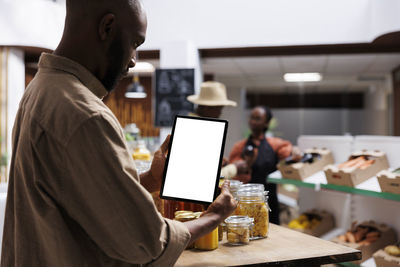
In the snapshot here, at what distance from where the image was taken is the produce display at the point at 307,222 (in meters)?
3.55

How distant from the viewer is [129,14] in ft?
3.28

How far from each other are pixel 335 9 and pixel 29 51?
449 centimetres

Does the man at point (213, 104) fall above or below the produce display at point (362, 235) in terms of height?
above

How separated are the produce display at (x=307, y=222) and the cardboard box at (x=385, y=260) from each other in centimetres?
94

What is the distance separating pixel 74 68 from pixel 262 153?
3333mm

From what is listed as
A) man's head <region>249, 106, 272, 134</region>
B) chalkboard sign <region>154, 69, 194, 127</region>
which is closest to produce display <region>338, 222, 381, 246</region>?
man's head <region>249, 106, 272, 134</region>

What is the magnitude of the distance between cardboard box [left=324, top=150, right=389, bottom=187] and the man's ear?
210 centimetres

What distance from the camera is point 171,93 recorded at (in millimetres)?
5645

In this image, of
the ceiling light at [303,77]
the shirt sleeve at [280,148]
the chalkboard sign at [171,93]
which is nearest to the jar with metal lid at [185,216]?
the shirt sleeve at [280,148]

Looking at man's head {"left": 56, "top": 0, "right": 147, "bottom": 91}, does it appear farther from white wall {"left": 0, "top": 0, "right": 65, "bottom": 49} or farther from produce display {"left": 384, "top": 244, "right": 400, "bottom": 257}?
white wall {"left": 0, "top": 0, "right": 65, "bottom": 49}

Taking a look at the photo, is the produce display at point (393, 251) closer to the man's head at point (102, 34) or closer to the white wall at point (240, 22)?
the man's head at point (102, 34)

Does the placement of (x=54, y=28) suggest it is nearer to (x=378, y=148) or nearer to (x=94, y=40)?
(x=378, y=148)

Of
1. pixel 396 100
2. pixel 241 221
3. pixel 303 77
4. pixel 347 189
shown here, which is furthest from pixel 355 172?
pixel 303 77

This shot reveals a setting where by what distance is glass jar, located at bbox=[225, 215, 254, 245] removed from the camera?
4.84 ft
